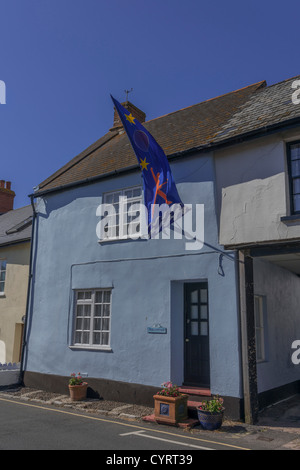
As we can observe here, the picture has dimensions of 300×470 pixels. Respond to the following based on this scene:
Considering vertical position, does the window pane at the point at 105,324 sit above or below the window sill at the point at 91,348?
above

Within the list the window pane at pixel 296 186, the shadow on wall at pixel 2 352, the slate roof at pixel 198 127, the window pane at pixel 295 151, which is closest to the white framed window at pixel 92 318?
the slate roof at pixel 198 127

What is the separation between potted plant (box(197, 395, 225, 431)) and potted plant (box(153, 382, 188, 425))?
47cm

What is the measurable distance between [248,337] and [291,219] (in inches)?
109

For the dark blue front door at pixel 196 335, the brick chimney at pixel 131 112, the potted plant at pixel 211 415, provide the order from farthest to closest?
the brick chimney at pixel 131 112, the dark blue front door at pixel 196 335, the potted plant at pixel 211 415

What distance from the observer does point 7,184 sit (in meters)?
24.6

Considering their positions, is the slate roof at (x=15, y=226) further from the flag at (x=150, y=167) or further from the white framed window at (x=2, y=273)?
the flag at (x=150, y=167)

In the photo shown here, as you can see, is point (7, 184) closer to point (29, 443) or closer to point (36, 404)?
point (36, 404)

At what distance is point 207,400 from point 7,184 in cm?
1970

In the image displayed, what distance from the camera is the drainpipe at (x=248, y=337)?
8641 millimetres

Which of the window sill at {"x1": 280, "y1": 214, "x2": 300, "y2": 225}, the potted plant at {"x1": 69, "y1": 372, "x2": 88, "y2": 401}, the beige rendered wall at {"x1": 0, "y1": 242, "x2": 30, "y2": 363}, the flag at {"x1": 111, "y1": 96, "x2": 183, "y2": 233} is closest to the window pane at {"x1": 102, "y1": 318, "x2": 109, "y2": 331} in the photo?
the potted plant at {"x1": 69, "y1": 372, "x2": 88, "y2": 401}

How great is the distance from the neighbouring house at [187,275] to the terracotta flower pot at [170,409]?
81 cm

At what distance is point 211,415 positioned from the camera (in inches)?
322

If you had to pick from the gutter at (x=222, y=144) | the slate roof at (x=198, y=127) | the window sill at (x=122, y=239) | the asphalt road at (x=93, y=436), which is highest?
the slate roof at (x=198, y=127)

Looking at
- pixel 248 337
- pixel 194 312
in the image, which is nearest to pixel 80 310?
pixel 194 312
